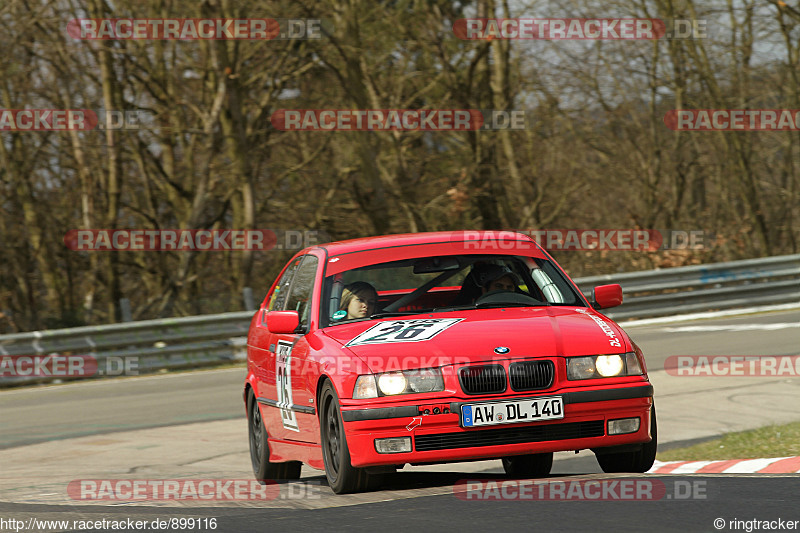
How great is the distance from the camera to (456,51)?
25.2 meters

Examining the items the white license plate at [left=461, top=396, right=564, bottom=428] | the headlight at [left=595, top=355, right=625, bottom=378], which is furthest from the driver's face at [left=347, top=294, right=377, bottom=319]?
the headlight at [left=595, top=355, right=625, bottom=378]

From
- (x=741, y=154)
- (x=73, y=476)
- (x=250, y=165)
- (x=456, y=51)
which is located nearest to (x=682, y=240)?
(x=741, y=154)

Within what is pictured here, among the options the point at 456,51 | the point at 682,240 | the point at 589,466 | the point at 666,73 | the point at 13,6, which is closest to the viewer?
the point at 589,466

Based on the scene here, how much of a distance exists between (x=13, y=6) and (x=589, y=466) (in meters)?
17.2

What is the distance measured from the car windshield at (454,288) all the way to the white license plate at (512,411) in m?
1.13

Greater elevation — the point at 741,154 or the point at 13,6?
the point at 13,6

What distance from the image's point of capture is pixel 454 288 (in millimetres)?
7609

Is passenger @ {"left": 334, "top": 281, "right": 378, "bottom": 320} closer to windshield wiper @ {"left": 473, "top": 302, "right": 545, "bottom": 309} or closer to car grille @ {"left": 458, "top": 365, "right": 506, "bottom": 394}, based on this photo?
windshield wiper @ {"left": 473, "top": 302, "right": 545, "bottom": 309}

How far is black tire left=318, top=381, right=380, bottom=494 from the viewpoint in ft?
19.9

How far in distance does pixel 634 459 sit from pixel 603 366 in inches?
28.3

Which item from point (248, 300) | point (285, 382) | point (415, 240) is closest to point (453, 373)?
point (285, 382)

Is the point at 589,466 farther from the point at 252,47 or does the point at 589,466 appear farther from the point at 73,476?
the point at 252,47

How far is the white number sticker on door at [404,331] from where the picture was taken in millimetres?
6199

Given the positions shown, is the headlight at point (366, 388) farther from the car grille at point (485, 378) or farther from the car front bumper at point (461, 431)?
the car grille at point (485, 378)
